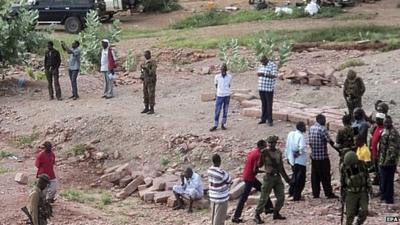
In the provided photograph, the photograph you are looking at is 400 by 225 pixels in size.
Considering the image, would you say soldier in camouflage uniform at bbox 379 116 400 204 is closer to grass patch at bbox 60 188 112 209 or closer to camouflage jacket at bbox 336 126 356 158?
camouflage jacket at bbox 336 126 356 158

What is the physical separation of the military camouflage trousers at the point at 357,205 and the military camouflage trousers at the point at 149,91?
7478 mm

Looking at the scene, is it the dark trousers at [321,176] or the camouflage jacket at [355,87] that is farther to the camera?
the camouflage jacket at [355,87]

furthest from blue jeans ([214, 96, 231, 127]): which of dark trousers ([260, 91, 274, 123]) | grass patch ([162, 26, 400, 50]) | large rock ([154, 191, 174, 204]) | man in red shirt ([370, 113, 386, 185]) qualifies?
grass patch ([162, 26, 400, 50])

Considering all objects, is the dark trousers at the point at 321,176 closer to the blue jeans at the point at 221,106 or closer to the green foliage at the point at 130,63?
the blue jeans at the point at 221,106

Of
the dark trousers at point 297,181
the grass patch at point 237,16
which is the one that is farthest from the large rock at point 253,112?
the grass patch at point 237,16

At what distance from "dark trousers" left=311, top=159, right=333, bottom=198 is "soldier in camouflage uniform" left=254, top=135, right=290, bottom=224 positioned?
3.21 ft

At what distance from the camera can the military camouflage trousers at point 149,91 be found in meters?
18.8

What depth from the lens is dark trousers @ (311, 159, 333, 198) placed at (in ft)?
45.9

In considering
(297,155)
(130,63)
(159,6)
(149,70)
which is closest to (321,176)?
(297,155)

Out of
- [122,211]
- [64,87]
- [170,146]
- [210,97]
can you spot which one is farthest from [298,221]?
[64,87]

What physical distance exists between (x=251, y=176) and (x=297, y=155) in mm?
984

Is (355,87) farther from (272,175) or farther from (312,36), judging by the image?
(312,36)

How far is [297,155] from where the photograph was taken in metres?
13.7

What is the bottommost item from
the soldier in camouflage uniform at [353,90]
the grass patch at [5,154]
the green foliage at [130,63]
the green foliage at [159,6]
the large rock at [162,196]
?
the large rock at [162,196]
